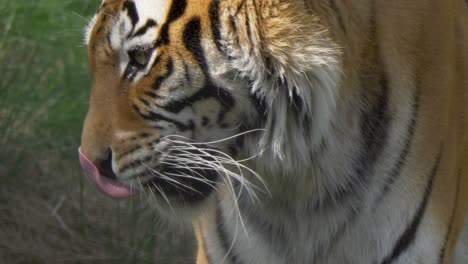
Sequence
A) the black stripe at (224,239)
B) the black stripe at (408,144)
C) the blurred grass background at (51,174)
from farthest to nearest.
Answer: the blurred grass background at (51,174) → the black stripe at (224,239) → the black stripe at (408,144)

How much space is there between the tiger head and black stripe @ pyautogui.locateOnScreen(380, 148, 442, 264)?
0.99 ft

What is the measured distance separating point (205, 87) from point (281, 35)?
0.20 meters

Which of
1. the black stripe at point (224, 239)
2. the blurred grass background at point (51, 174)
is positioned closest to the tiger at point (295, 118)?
the black stripe at point (224, 239)

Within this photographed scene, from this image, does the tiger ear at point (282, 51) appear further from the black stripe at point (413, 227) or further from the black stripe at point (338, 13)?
the black stripe at point (413, 227)

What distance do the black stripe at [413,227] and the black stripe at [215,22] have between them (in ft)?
1.93

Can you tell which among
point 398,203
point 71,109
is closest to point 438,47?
point 398,203

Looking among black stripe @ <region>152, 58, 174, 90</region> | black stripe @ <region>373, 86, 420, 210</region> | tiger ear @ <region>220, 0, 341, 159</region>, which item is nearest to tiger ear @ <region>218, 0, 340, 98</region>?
tiger ear @ <region>220, 0, 341, 159</region>

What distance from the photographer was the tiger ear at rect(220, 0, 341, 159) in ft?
6.26

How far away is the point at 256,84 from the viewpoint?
1944 millimetres

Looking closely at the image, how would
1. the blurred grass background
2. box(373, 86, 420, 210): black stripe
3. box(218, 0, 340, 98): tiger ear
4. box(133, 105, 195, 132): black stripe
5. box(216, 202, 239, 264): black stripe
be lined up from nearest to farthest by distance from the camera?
box(218, 0, 340, 98): tiger ear < box(133, 105, 195, 132): black stripe < box(373, 86, 420, 210): black stripe < box(216, 202, 239, 264): black stripe < the blurred grass background

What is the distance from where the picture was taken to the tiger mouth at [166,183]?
2.08 metres

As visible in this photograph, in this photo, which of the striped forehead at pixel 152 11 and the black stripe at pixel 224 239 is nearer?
the striped forehead at pixel 152 11

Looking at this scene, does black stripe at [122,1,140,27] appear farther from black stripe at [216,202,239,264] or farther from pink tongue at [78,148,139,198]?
black stripe at [216,202,239,264]

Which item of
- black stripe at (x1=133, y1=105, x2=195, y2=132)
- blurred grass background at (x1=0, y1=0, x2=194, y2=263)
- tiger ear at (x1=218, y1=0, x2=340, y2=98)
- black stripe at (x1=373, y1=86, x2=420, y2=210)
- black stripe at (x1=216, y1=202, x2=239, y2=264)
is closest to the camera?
tiger ear at (x1=218, y1=0, x2=340, y2=98)
